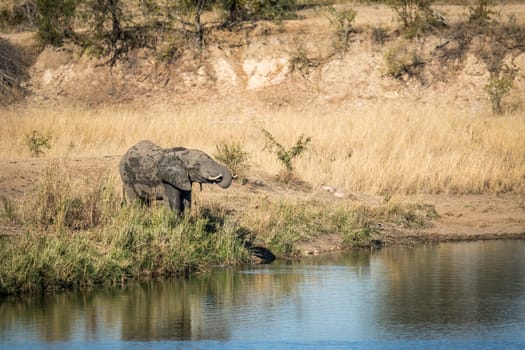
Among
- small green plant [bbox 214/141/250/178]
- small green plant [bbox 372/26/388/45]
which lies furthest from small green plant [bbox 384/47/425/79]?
small green plant [bbox 214/141/250/178]

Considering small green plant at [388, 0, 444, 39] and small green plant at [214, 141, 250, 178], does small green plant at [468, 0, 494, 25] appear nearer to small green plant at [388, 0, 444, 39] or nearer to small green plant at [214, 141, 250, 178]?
small green plant at [388, 0, 444, 39]

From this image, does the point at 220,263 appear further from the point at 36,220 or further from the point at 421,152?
the point at 421,152

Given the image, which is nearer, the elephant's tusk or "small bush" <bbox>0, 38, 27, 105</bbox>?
the elephant's tusk

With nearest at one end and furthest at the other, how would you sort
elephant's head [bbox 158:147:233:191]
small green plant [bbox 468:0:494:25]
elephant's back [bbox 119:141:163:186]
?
elephant's head [bbox 158:147:233:191] → elephant's back [bbox 119:141:163:186] → small green plant [bbox 468:0:494:25]

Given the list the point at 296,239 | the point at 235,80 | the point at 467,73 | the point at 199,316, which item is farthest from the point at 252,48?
the point at 199,316

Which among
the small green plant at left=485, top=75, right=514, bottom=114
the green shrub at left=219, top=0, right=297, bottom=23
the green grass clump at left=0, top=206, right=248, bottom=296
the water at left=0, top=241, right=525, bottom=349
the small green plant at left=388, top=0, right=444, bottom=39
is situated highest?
the green shrub at left=219, top=0, right=297, bottom=23

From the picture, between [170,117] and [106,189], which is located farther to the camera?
[170,117]

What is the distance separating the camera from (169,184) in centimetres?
1155

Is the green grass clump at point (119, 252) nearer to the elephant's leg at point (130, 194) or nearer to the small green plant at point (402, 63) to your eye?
the elephant's leg at point (130, 194)

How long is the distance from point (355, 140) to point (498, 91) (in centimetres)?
743

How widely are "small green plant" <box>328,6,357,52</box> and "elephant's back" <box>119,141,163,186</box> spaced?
725 inches

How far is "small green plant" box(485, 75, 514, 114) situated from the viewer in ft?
84.3

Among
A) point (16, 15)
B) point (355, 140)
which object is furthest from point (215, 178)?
point (16, 15)

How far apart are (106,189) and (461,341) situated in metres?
5.25
